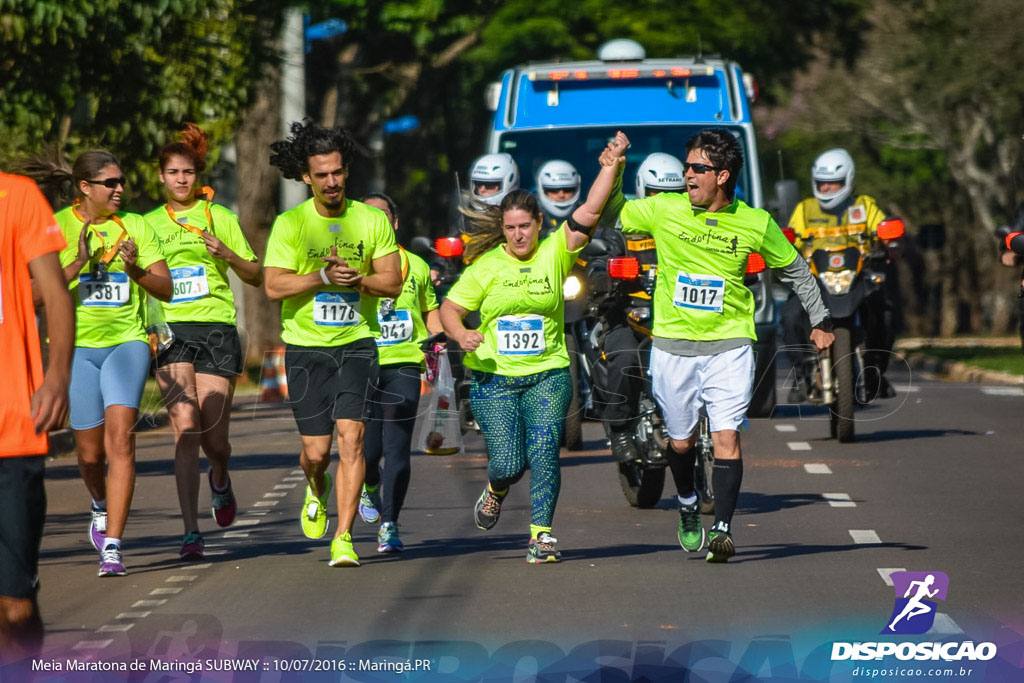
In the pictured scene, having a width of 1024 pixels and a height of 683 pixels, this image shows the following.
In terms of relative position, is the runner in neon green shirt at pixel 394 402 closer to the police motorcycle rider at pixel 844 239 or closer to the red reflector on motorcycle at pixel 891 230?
the red reflector on motorcycle at pixel 891 230

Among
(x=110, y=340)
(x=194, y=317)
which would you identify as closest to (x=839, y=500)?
(x=194, y=317)

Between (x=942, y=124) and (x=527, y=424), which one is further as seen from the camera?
(x=942, y=124)

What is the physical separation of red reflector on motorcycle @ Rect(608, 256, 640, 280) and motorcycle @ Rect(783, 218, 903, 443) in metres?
3.15

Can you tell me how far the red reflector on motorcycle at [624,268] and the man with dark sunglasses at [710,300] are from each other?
7.05 feet

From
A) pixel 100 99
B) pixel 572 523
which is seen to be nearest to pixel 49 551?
pixel 572 523

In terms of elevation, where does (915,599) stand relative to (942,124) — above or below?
below

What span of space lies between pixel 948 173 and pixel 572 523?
3618 cm

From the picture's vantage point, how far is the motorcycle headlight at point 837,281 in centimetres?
1467

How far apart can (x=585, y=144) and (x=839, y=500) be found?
7.00 meters

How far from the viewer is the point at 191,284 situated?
962 cm

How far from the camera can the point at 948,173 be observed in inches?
1779

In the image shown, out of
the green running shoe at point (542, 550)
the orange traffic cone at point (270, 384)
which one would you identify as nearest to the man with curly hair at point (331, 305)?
the green running shoe at point (542, 550)

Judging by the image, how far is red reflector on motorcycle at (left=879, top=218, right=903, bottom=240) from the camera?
14.4 m

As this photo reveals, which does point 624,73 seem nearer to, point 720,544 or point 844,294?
point 844,294
